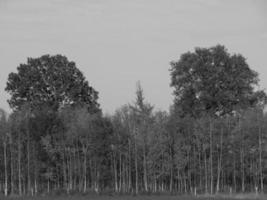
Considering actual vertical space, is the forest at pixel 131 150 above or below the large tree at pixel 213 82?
below

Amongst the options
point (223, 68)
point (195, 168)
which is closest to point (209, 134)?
point (195, 168)

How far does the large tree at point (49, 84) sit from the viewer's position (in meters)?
104

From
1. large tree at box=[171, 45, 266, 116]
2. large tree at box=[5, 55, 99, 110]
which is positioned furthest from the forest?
large tree at box=[5, 55, 99, 110]

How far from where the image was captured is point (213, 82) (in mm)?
99375

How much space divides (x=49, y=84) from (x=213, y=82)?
26.9m

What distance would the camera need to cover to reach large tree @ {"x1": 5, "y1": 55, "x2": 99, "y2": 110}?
104 m

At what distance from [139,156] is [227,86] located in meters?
28.2

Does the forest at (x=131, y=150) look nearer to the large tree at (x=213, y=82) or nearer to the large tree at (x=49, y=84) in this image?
the large tree at (x=213, y=82)

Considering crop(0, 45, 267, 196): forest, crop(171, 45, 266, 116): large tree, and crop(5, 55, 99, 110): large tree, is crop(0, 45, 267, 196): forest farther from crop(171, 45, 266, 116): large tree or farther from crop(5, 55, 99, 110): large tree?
crop(5, 55, 99, 110): large tree

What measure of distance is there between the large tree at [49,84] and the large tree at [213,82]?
15.2 m

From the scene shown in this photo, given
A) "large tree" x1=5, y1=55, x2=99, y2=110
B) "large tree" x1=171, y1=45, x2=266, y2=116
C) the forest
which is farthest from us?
"large tree" x1=5, y1=55, x2=99, y2=110

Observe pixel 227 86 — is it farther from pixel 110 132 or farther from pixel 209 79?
pixel 110 132

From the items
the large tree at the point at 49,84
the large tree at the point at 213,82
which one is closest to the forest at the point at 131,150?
the large tree at the point at 213,82

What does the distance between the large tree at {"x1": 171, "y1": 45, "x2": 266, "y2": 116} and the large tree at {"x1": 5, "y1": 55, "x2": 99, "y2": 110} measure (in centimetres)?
1521
